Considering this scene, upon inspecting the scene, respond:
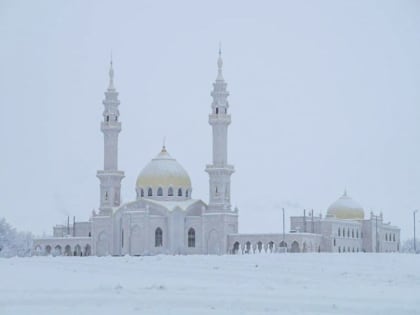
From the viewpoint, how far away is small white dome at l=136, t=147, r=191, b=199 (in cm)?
10894

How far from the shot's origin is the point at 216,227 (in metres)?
104

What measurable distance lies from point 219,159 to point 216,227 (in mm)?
7091

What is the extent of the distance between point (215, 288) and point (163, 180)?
237 feet

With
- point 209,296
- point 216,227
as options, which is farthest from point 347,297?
point 216,227

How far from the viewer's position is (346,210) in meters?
119

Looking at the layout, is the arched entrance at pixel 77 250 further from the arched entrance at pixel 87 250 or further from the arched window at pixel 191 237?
the arched window at pixel 191 237

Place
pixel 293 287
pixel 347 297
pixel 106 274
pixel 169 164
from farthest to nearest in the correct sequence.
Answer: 1. pixel 169 164
2. pixel 106 274
3. pixel 293 287
4. pixel 347 297

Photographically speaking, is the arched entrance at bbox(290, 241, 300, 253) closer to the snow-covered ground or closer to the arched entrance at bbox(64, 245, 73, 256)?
the arched entrance at bbox(64, 245, 73, 256)

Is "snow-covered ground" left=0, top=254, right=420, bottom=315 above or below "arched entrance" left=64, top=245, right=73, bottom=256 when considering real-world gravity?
below

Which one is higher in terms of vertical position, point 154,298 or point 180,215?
point 180,215

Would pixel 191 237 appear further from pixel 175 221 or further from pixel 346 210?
pixel 346 210

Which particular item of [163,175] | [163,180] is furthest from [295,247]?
[163,175]

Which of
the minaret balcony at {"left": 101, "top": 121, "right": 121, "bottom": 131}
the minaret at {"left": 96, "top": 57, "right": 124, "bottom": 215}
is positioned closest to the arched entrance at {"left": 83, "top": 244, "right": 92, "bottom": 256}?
the minaret at {"left": 96, "top": 57, "right": 124, "bottom": 215}

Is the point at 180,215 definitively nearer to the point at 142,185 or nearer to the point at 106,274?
the point at 142,185
